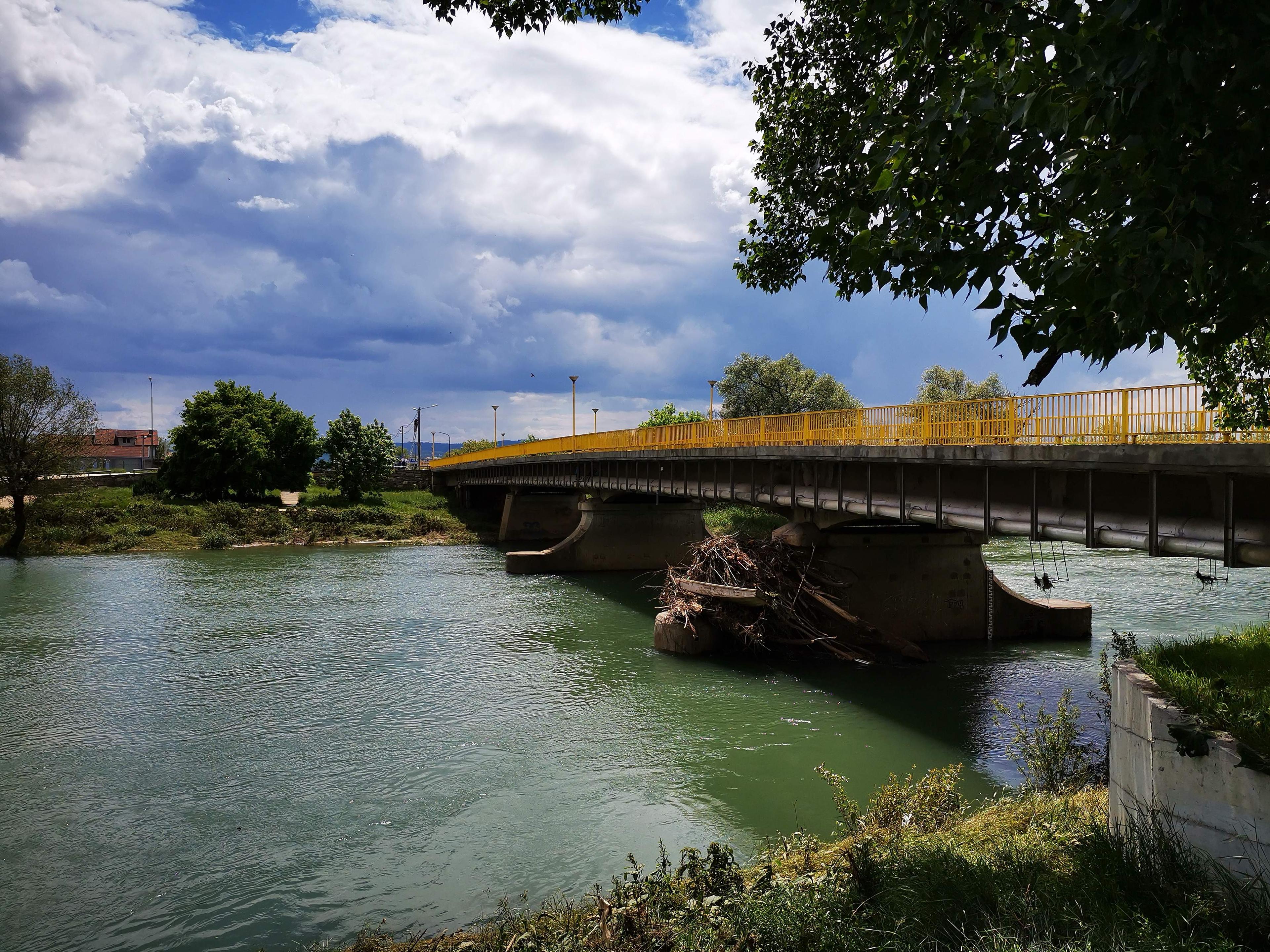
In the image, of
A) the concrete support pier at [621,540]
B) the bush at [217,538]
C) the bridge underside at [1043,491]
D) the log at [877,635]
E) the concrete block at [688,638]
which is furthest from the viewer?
the bush at [217,538]

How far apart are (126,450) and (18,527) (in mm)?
87561

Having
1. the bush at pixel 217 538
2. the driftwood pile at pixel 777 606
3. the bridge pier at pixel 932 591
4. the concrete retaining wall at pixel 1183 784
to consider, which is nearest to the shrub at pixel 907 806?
the concrete retaining wall at pixel 1183 784

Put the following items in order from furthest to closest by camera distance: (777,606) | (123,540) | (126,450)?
(126,450)
(123,540)
(777,606)

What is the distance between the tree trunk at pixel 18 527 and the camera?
4394 cm

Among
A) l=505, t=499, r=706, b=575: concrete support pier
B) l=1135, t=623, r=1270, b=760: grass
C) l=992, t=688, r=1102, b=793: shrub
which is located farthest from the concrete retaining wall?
l=505, t=499, r=706, b=575: concrete support pier

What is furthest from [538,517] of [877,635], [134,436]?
[134,436]

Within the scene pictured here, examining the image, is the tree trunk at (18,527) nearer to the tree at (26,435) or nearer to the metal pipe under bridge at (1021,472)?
the tree at (26,435)

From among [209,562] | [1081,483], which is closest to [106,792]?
[1081,483]

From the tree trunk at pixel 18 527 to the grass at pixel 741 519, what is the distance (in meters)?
37.2

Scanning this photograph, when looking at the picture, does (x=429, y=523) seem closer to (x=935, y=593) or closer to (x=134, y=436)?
(x=935, y=593)

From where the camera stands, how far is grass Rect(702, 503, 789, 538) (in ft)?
166

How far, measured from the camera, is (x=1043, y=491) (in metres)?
14.5

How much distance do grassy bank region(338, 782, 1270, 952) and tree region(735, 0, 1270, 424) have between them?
4.08m

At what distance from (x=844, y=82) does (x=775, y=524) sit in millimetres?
40211
